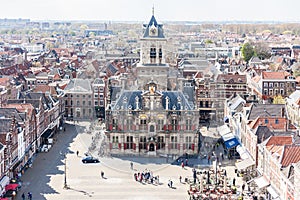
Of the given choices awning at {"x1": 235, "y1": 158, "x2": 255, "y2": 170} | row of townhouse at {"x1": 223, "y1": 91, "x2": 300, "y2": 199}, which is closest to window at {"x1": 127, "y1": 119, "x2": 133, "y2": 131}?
row of townhouse at {"x1": 223, "y1": 91, "x2": 300, "y2": 199}

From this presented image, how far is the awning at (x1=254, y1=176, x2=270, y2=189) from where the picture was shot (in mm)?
48019

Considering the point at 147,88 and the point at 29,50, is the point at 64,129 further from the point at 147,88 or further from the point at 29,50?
the point at 29,50

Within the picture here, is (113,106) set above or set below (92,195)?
above

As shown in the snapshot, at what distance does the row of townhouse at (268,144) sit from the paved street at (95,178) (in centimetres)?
305

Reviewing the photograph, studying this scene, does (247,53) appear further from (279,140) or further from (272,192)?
(272,192)

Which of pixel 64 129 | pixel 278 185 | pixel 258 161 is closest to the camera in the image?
pixel 278 185

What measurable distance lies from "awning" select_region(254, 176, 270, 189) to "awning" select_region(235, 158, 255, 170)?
4.01 m

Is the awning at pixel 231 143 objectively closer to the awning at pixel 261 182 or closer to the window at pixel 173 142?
the window at pixel 173 142

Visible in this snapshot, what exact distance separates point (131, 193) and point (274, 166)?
13206 mm

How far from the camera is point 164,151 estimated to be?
62188mm

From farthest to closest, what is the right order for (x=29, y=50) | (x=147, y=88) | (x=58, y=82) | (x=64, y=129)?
(x=29, y=50) → (x=58, y=82) → (x=64, y=129) → (x=147, y=88)

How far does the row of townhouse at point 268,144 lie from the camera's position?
4406cm

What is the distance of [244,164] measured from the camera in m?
55.0

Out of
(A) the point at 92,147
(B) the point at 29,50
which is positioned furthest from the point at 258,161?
(B) the point at 29,50
